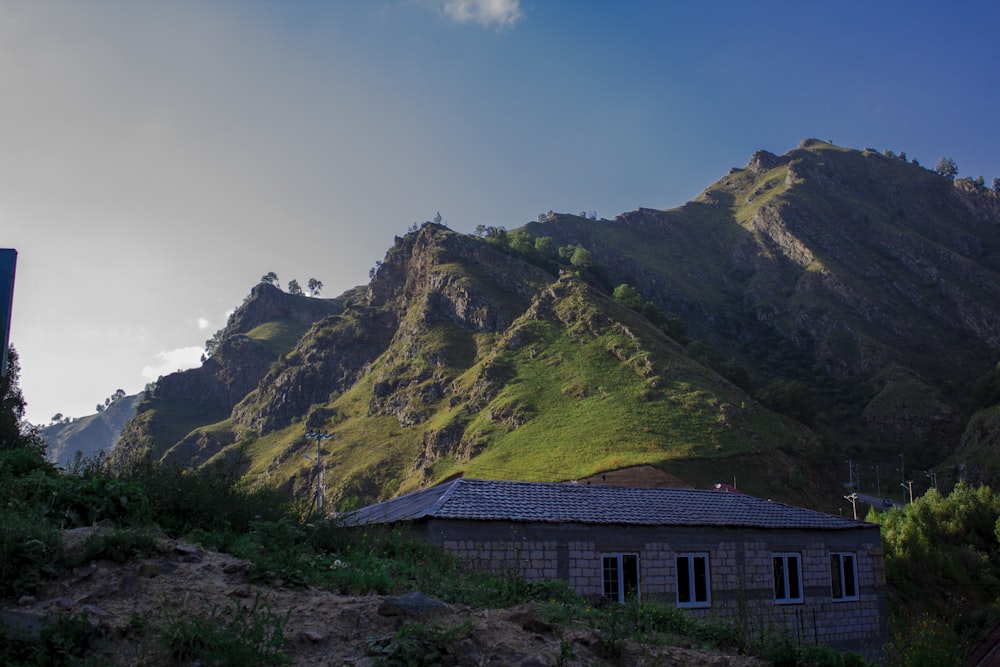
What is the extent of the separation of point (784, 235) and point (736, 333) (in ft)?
114

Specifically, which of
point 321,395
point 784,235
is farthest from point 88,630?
point 784,235

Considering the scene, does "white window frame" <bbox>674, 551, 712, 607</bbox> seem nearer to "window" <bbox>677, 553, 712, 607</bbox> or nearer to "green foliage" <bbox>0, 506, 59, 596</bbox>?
"window" <bbox>677, 553, 712, 607</bbox>

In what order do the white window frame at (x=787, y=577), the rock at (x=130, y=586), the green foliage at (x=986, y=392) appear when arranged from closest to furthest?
1. the rock at (x=130, y=586)
2. the white window frame at (x=787, y=577)
3. the green foliage at (x=986, y=392)

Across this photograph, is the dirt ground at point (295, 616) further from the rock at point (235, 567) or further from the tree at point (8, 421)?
the tree at point (8, 421)

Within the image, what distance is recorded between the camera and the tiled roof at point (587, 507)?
18828mm

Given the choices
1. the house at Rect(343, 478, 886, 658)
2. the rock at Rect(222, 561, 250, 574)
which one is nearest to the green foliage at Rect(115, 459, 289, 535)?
the rock at Rect(222, 561, 250, 574)

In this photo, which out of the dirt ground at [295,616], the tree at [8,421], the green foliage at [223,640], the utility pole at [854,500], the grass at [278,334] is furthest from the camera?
the grass at [278,334]

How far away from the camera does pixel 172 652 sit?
6.94 m

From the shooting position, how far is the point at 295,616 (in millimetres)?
8164

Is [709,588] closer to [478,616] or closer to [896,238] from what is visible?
[478,616]

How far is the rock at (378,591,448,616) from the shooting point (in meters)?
8.28

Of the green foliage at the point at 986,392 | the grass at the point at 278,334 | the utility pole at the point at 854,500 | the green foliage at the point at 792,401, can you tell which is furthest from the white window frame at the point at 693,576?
the grass at the point at 278,334

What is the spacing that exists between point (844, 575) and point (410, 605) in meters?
19.2

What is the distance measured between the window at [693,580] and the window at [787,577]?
8.20ft
